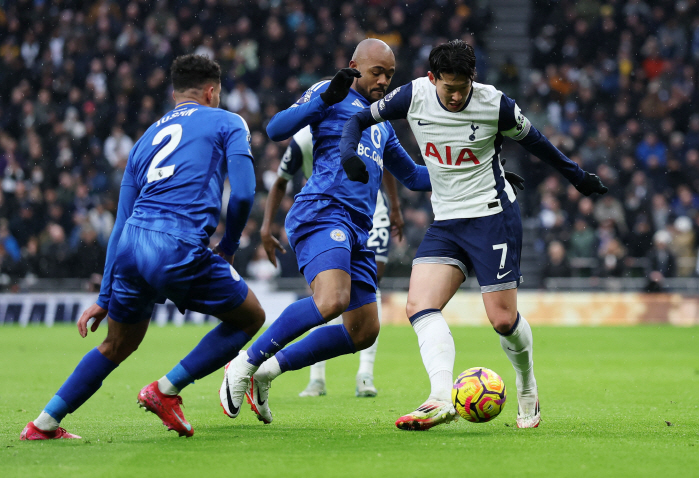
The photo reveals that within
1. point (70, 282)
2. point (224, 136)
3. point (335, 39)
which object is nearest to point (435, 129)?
point (224, 136)

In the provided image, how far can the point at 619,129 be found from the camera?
64.3 ft

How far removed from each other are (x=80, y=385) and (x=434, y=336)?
1.97 metres

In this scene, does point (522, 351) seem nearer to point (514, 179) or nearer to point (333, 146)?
point (514, 179)

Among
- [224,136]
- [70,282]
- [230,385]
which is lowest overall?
[70,282]

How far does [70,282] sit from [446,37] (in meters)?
10.4

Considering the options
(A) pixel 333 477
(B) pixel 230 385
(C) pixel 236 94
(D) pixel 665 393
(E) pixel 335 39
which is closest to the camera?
(A) pixel 333 477

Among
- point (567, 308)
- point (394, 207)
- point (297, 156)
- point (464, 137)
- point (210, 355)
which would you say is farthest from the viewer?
point (567, 308)

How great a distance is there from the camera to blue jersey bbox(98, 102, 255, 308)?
15.4 ft

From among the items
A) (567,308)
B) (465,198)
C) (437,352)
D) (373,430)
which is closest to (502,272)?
(465,198)

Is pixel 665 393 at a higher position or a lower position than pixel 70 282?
higher

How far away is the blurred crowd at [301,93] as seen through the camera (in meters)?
17.8

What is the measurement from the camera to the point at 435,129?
5227 mm

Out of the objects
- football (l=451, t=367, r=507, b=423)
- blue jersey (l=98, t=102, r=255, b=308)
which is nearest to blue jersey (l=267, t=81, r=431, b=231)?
blue jersey (l=98, t=102, r=255, b=308)

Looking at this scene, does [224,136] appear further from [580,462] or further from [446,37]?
[446,37]
